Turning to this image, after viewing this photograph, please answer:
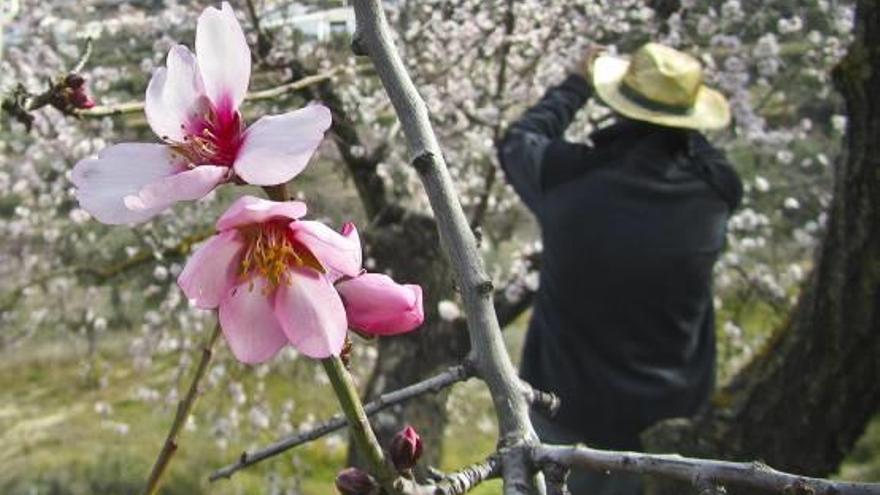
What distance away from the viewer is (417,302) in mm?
685

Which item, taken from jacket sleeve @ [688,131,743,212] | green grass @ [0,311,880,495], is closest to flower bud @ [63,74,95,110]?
jacket sleeve @ [688,131,743,212]

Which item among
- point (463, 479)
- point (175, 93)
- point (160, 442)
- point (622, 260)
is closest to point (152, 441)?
point (160, 442)

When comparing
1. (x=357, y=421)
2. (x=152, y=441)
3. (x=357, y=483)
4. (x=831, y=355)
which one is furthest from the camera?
(x=152, y=441)

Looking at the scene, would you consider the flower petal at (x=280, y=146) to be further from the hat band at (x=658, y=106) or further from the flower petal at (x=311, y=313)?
the hat band at (x=658, y=106)

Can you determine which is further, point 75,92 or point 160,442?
point 160,442

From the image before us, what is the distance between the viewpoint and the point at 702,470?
0.56 metres

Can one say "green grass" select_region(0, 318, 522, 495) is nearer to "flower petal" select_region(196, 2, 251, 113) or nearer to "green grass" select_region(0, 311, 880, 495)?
"green grass" select_region(0, 311, 880, 495)

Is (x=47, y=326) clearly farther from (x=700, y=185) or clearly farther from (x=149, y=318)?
(x=700, y=185)

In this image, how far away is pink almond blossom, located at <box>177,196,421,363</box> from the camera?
0.63 meters

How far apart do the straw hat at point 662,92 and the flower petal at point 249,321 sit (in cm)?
240

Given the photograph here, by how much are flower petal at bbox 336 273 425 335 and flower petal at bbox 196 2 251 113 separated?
140 mm

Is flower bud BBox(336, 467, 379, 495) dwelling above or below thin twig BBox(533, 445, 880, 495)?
below

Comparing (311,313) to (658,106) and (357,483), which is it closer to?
(357,483)

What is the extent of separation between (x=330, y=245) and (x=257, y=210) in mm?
66
